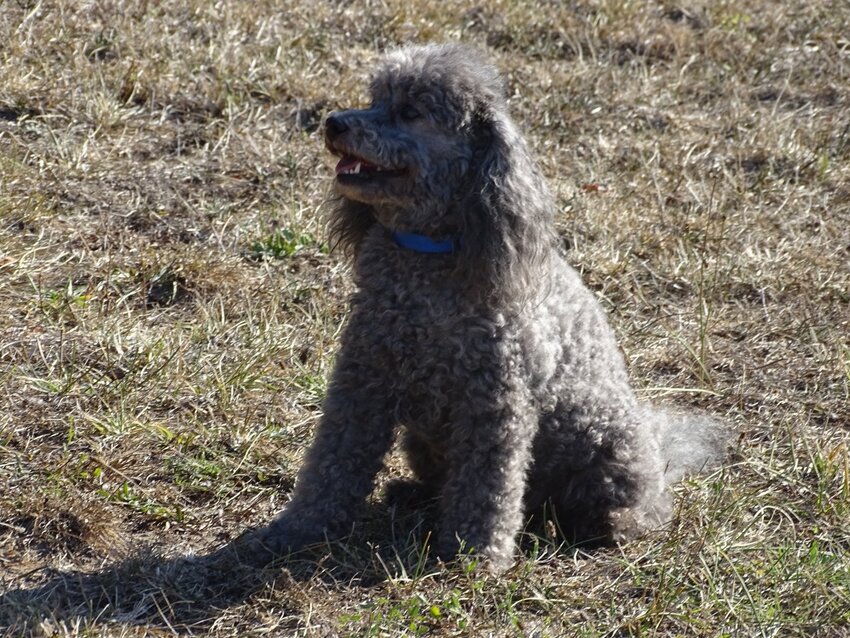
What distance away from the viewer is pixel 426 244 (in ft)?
11.6

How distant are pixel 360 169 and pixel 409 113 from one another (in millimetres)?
220

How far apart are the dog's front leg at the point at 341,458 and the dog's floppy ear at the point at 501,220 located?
47 centimetres

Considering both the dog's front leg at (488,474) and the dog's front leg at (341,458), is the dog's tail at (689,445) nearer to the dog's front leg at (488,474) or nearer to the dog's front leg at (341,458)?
the dog's front leg at (488,474)

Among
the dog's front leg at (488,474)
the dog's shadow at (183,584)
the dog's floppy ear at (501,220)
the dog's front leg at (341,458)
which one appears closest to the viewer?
the dog's shadow at (183,584)

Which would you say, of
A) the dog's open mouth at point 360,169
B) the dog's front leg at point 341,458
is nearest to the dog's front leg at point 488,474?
the dog's front leg at point 341,458

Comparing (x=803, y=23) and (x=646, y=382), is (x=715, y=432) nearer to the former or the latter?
(x=646, y=382)

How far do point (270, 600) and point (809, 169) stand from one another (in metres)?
4.21

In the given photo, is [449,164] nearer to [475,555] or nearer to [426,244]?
[426,244]

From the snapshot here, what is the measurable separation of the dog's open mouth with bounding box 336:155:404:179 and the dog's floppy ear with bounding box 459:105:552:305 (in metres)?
0.24

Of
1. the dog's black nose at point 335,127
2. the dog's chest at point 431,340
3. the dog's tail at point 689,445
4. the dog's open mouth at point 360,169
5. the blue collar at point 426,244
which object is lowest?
the dog's tail at point 689,445

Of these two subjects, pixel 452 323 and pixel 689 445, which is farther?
pixel 689 445

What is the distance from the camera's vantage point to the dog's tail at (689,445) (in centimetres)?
419

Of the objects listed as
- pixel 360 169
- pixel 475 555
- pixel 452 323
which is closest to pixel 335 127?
pixel 360 169

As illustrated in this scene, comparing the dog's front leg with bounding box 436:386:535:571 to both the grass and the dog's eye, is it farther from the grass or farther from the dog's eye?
the dog's eye
